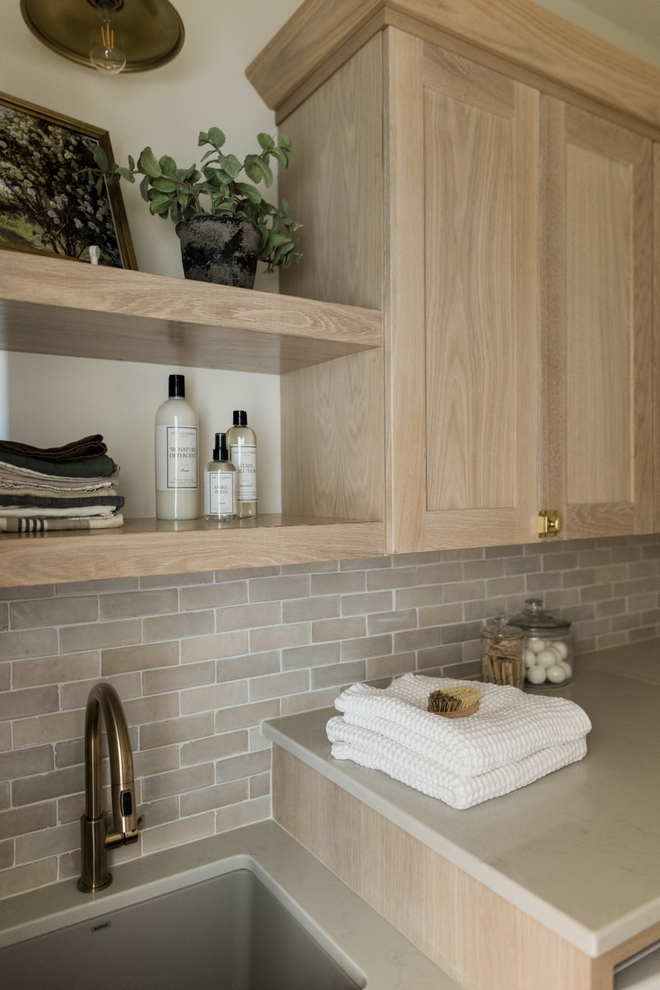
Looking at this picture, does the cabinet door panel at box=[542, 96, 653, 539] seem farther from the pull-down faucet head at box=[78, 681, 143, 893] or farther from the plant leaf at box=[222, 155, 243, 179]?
the pull-down faucet head at box=[78, 681, 143, 893]

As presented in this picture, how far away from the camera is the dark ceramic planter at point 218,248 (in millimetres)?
1130

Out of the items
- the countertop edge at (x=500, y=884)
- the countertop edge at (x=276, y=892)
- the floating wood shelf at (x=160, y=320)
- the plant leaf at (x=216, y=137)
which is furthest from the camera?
the plant leaf at (x=216, y=137)

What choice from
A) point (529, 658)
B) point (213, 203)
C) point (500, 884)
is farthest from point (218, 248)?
point (529, 658)

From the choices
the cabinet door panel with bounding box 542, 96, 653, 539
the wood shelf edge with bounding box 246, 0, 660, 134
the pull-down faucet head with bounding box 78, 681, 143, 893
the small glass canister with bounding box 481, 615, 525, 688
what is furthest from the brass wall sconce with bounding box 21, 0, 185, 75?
the small glass canister with bounding box 481, 615, 525, 688

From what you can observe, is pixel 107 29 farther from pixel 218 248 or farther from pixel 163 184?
pixel 218 248

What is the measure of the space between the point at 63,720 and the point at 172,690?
0.67 feet

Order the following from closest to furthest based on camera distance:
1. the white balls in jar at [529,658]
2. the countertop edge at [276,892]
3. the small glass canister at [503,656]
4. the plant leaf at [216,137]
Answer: the countertop edge at [276,892] → the plant leaf at [216,137] → the small glass canister at [503,656] → the white balls in jar at [529,658]

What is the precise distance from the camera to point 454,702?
3.92 feet

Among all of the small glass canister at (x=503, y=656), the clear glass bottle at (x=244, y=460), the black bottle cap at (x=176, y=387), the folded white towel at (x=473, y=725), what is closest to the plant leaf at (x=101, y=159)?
the black bottle cap at (x=176, y=387)

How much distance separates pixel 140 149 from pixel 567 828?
143 centimetres

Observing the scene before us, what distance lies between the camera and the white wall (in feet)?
3.96

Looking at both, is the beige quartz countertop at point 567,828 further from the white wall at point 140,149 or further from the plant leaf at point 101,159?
the plant leaf at point 101,159

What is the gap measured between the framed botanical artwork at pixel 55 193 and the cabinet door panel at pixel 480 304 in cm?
57

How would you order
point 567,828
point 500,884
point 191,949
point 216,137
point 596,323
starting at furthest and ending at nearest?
1. point 596,323
2. point 191,949
3. point 216,137
4. point 567,828
5. point 500,884
